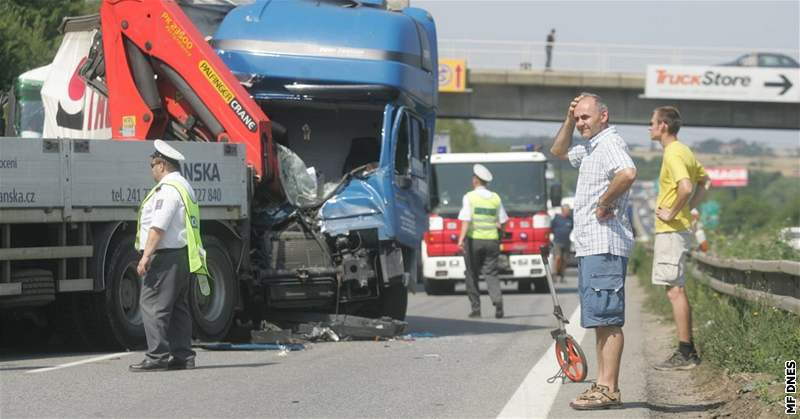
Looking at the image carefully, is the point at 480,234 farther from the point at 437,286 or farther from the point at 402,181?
the point at 437,286

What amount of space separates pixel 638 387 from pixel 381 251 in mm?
4503

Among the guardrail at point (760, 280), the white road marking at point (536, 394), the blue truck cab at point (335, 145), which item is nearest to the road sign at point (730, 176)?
the guardrail at point (760, 280)

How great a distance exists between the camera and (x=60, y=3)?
24375 millimetres

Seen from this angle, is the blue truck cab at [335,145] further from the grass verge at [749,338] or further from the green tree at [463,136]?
the green tree at [463,136]

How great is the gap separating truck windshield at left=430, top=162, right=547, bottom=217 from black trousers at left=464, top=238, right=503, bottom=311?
26.6ft

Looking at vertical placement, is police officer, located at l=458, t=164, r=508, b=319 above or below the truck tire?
above

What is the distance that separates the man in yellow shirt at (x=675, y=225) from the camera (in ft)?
36.2

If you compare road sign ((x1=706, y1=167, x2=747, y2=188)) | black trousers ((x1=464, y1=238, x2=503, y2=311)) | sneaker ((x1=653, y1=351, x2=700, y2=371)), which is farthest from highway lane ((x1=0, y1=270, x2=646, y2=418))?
road sign ((x1=706, y1=167, x2=747, y2=188))

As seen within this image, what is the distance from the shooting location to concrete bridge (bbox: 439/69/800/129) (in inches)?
1882

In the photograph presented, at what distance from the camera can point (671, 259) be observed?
1114 centimetres

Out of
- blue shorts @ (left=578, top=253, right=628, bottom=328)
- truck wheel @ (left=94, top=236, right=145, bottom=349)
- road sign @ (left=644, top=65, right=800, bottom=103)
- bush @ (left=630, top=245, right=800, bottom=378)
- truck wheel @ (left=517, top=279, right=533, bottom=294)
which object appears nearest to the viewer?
blue shorts @ (left=578, top=253, right=628, bottom=328)

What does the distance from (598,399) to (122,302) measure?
5007mm

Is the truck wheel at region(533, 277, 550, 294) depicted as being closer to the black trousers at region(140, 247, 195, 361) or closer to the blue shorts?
the black trousers at region(140, 247, 195, 361)

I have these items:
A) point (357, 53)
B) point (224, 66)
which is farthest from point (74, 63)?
point (357, 53)
